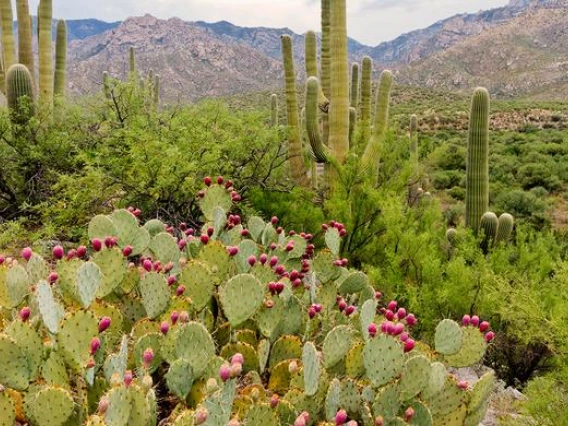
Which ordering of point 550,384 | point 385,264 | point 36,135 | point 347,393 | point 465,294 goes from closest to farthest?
1. point 347,393
2. point 550,384
3. point 465,294
4. point 385,264
5. point 36,135

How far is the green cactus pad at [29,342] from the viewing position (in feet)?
9.00

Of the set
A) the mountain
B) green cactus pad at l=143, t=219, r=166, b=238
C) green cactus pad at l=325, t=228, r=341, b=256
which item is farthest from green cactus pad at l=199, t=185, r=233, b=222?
the mountain

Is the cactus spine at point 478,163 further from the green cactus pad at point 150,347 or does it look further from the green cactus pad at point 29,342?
the green cactus pad at point 29,342

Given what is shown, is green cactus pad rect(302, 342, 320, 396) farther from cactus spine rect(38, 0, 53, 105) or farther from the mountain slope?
the mountain slope

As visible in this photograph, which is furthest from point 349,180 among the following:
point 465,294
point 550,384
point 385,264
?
point 550,384

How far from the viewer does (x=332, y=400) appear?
273cm

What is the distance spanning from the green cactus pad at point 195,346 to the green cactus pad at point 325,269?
6.03 feet

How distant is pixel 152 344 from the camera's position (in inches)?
121

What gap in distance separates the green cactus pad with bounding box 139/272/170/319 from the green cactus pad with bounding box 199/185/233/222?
1.88 meters

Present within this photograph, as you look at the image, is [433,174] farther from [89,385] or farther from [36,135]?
[89,385]

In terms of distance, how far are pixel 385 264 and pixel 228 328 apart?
434 cm

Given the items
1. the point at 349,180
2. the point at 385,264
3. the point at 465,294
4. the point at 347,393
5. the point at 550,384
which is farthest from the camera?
the point at 349,180

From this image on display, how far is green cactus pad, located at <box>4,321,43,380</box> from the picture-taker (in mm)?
2742

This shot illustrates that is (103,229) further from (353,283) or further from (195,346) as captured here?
(353,283)
